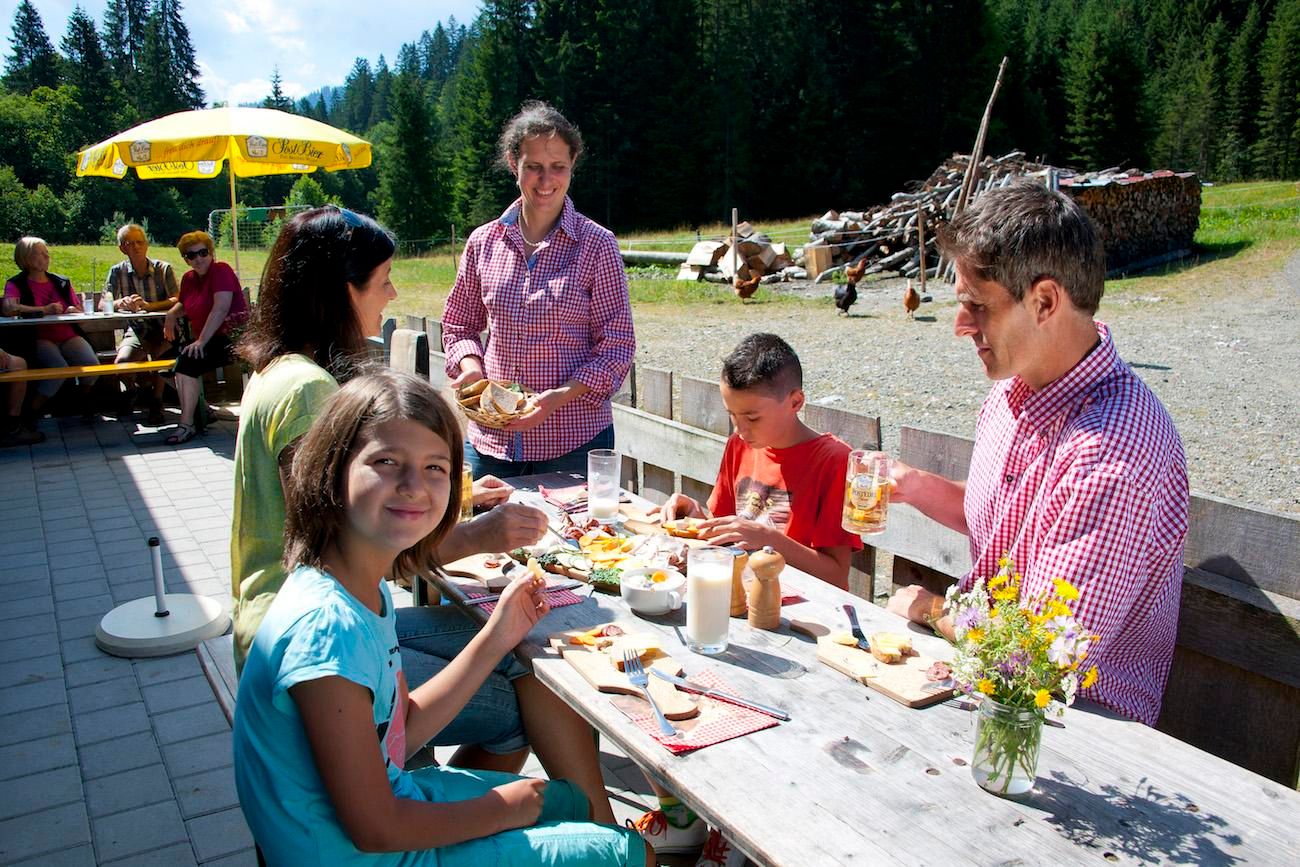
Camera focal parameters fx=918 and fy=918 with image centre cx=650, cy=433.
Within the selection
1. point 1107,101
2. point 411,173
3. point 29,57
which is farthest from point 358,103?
point 1107,101

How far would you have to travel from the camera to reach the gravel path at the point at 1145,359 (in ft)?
22.4

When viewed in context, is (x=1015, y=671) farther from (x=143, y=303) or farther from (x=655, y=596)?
(x=143, y=303)

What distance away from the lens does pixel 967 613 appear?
5.11 feet

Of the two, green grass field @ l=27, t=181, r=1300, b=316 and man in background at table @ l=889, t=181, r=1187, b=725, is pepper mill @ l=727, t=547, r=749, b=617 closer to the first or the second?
man in background at table @ l=889, t=181, r=1187, b=725

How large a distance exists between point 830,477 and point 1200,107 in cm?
6866

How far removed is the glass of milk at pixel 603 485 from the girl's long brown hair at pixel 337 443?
1074 mm

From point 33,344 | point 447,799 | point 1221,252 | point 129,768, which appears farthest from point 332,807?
point 1221,252

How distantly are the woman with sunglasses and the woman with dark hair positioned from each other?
6282 mm

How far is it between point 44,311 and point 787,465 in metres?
8.99

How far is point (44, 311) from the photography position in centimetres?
909

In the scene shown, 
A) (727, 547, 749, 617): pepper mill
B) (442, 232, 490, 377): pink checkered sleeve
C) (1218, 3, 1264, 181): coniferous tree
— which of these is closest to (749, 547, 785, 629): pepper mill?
(727, 547, 749, 617): pepper mill

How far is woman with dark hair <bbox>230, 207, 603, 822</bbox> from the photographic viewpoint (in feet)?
7.41

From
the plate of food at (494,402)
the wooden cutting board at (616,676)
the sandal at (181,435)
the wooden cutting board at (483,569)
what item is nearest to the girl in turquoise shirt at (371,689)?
the wooden cutting board at (616,676)

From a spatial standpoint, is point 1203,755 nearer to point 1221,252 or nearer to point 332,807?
point 332,807
